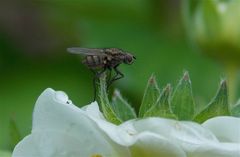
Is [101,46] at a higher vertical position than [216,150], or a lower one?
lower

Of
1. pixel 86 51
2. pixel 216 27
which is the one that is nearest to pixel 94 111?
pixel 86 51

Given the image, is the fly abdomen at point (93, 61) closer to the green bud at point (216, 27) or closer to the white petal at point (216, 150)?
the white petal at point (216, 150)

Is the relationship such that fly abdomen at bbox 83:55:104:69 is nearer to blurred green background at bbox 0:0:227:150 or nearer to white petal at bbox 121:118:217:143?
white petal at bbox 121:118:217:143

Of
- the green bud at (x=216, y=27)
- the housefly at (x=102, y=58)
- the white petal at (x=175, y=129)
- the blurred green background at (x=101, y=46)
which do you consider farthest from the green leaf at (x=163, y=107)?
the blurred green background at (x=101, y=46)

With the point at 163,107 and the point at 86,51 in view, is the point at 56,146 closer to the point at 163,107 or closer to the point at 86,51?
the point at 163,107

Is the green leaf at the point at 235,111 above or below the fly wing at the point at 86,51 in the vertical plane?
below

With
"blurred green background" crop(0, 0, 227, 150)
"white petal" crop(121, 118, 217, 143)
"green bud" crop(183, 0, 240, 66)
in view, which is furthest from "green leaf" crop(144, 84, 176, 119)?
A: "blurred green background" crop(0, 0, 227, 150)

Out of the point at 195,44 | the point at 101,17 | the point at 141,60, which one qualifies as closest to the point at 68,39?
the point at 101,17
